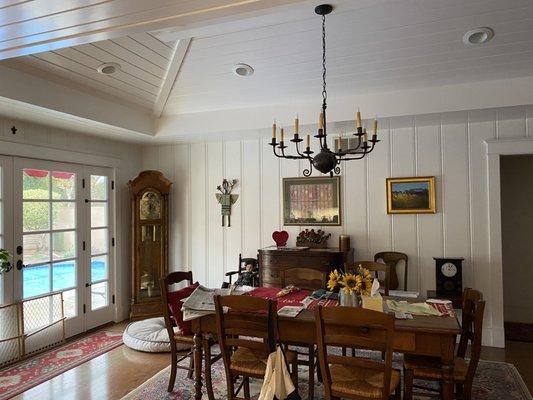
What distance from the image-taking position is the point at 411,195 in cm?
431

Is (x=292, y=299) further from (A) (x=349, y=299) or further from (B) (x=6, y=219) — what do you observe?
(B) (x=6, y=219)

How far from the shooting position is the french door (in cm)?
393

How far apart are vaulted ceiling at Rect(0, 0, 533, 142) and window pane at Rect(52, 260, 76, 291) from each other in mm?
2018

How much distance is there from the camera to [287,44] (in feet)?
10.9

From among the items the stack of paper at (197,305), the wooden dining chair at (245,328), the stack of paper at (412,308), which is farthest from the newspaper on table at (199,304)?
the stack of paper at (412,308)

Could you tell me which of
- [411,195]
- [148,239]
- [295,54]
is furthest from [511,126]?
[148,239]

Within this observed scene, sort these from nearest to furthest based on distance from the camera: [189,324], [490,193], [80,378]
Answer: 1. [189,324]
2. [80,378]
3. [490,193]

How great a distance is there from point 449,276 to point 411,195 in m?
0.97

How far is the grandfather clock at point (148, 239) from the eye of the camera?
197 inches

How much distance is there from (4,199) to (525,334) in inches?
233

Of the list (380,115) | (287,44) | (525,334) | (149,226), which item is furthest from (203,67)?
(525,334)

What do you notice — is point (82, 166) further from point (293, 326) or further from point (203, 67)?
point (293, 326)

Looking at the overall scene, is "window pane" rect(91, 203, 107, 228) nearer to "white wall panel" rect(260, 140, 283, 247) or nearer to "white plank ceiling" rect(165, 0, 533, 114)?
"white plank ceiling" rect(165, 0, 533, 114)

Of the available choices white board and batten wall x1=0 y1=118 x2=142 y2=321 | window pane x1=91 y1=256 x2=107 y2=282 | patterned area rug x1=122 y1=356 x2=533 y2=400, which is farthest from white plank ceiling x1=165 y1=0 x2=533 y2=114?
patterned area rug x1=122 y1=356 x2=533 y2=400
